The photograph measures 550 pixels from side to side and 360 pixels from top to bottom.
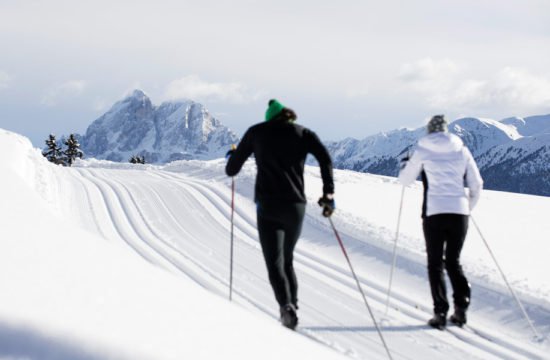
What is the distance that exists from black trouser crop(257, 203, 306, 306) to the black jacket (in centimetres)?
9

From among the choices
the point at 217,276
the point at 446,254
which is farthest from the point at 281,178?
the point at 217,276

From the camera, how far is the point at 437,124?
5.61 metres

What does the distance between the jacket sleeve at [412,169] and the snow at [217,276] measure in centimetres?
183

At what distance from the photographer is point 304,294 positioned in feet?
22.4

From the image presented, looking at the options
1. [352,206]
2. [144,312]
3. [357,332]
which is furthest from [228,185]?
[144,312]

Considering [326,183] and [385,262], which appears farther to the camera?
[385,262]

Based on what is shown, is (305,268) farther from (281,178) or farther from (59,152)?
(59,152)

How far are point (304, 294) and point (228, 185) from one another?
8.26 metres

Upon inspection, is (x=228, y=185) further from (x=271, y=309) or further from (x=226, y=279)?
(x=271, y=309)

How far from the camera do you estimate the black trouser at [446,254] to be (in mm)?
5504

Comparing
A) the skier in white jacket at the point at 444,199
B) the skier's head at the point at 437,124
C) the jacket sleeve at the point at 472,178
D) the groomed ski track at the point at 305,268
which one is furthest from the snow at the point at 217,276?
the skier's head at the point at 437,124

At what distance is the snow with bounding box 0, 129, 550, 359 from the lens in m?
2.08

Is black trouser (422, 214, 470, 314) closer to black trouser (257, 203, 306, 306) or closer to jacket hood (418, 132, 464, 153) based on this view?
jacket hood (418, 132, 464, 153)

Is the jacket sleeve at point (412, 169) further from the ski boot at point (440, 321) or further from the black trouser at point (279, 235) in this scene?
the black trouser at point (279, 235)
